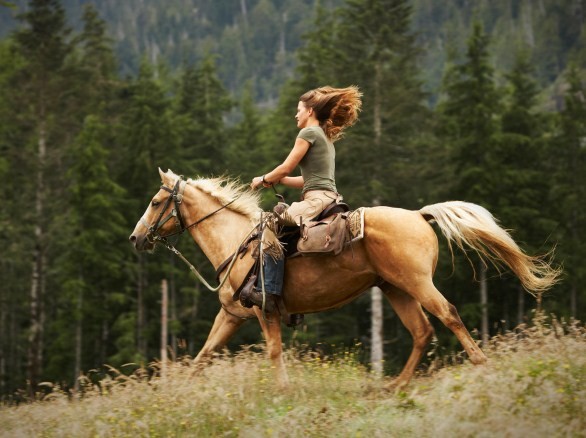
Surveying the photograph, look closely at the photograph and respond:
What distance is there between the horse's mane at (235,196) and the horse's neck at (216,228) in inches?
3.0

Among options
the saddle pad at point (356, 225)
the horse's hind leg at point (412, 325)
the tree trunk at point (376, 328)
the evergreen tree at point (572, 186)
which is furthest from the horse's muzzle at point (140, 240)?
the evergreen tree at point (572, 186)

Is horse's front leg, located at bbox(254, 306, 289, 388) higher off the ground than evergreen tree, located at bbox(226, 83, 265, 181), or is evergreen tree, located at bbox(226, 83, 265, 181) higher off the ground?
evergreen tree, located at bbox(226, 83, 265, 181)

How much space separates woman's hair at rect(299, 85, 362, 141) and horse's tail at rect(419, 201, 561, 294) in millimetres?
1405

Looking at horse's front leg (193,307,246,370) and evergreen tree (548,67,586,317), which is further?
evergreen tree (548,67,586,317)

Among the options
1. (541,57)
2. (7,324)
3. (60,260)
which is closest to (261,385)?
(60,260)

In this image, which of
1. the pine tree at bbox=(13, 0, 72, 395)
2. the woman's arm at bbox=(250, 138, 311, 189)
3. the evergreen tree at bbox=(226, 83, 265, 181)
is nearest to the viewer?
the woman's arm at bbox=(250, 138, 311, 189)

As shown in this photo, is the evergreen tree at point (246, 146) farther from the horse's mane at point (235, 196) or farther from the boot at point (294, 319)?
the boot at point (294, 319)

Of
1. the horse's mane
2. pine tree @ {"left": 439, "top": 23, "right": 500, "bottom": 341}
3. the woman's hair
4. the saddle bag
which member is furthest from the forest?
the saddle bag

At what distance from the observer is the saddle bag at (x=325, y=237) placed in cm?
819

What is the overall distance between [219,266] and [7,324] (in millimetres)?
41393

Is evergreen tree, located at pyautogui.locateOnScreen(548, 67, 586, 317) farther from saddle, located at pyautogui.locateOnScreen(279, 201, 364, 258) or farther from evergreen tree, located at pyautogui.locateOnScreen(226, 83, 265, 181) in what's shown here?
saddle, located at pyautogui.locateOnScreen(279, 201, 364, 258)

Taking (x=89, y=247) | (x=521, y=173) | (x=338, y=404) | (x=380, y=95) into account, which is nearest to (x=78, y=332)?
(x=89, y=247)

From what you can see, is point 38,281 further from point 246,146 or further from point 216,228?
point 216,228

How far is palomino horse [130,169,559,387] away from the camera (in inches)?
318
